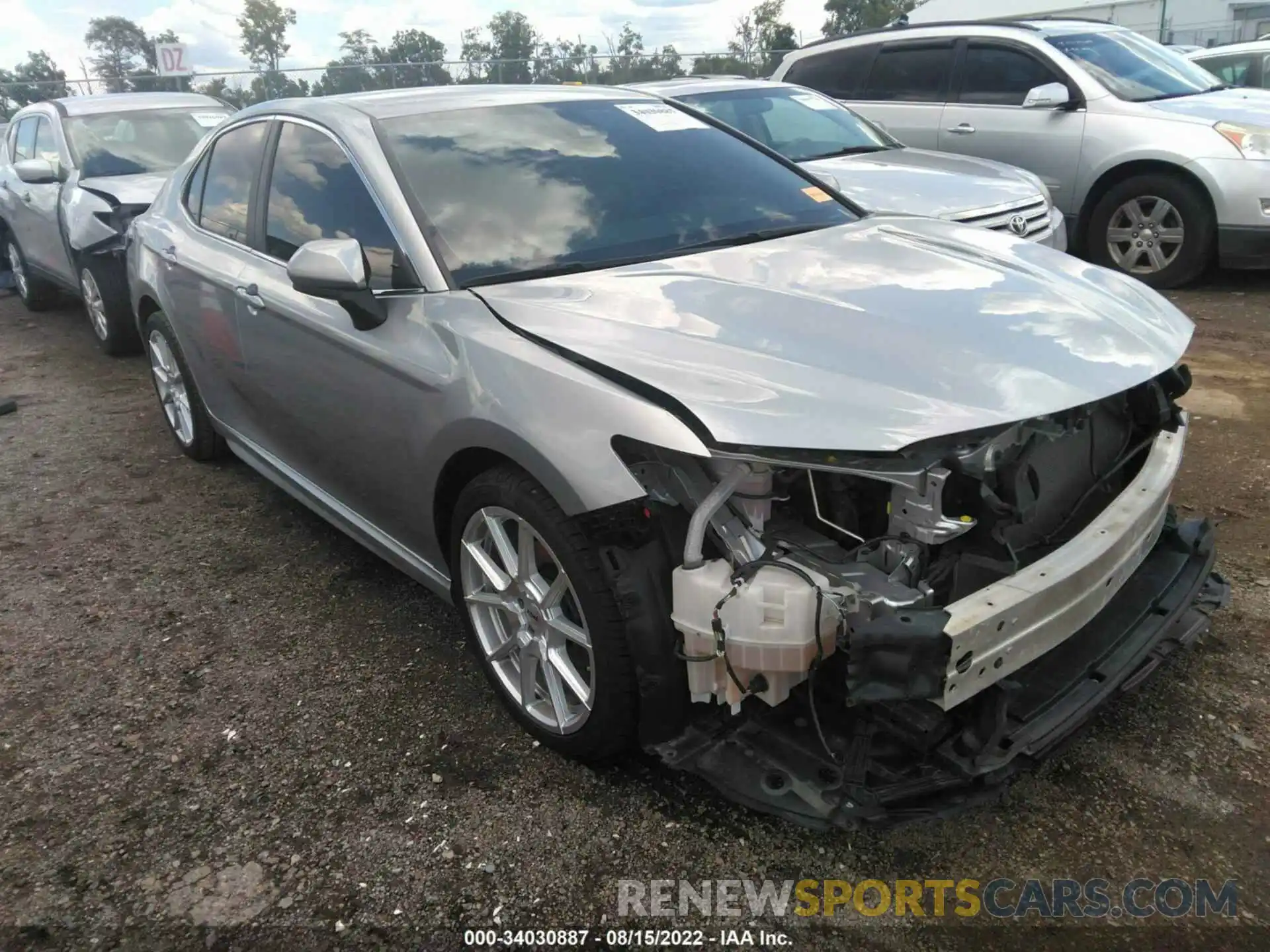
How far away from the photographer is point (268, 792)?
2590mm

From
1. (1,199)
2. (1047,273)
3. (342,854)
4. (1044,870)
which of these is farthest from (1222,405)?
(1,199)

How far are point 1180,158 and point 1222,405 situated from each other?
2717mm

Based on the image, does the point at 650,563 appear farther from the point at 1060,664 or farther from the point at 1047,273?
the point at 1047,273

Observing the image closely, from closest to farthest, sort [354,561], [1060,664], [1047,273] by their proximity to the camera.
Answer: [1060,664] < [1047,273] < [354,561]

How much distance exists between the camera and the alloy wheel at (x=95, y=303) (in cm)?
686

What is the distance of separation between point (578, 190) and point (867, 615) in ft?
5.52

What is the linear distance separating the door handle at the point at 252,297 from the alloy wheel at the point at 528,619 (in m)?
1.38

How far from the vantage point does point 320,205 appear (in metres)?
3.20

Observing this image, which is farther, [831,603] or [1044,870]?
[1044,870]

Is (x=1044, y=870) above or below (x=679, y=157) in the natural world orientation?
below

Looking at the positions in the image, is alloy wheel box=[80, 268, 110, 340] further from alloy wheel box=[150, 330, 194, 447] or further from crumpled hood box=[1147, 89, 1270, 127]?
crumpled hood box=[1147, 89, 1270, 127]

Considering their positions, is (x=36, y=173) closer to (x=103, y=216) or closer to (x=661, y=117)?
(x=103, y=216)

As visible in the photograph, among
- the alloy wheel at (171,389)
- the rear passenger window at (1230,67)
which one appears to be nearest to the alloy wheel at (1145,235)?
the alloy wheel at (171,389)

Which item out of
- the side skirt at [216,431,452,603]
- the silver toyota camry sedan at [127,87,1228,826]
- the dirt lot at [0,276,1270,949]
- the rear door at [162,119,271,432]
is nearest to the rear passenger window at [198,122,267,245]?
the rear door at [162,119,271,432]
